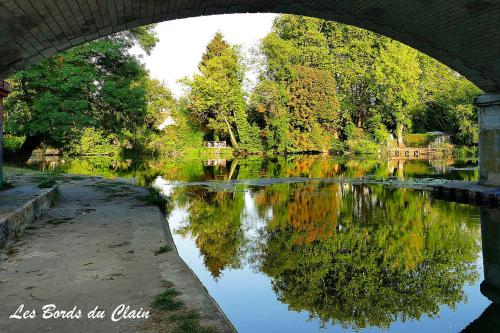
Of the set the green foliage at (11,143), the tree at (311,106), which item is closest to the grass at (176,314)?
the green foliage at (11,143)

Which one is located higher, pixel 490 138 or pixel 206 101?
pixel 206 101

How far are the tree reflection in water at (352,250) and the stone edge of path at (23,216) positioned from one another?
3376mm

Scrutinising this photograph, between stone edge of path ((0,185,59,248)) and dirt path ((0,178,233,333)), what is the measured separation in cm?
18

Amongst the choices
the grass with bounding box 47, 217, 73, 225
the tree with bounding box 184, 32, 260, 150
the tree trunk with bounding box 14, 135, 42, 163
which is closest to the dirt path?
the grass with bounding box 47, 217, 73, 225

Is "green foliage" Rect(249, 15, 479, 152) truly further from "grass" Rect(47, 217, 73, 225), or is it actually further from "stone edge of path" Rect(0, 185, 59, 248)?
"grass" Rect(47, 217, 73, 225)

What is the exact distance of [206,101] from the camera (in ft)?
157

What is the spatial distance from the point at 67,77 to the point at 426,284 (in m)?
16.8

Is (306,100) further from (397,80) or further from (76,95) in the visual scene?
(76,95)

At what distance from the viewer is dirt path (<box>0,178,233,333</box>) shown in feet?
12.8

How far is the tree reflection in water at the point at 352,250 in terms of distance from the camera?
19.4 ft

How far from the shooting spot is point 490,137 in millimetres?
13648

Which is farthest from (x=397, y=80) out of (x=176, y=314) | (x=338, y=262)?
(x=176, y=314)

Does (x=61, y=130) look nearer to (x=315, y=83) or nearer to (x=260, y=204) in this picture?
(x=260, y=204)

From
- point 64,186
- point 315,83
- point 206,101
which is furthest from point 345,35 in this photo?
point 64,186
